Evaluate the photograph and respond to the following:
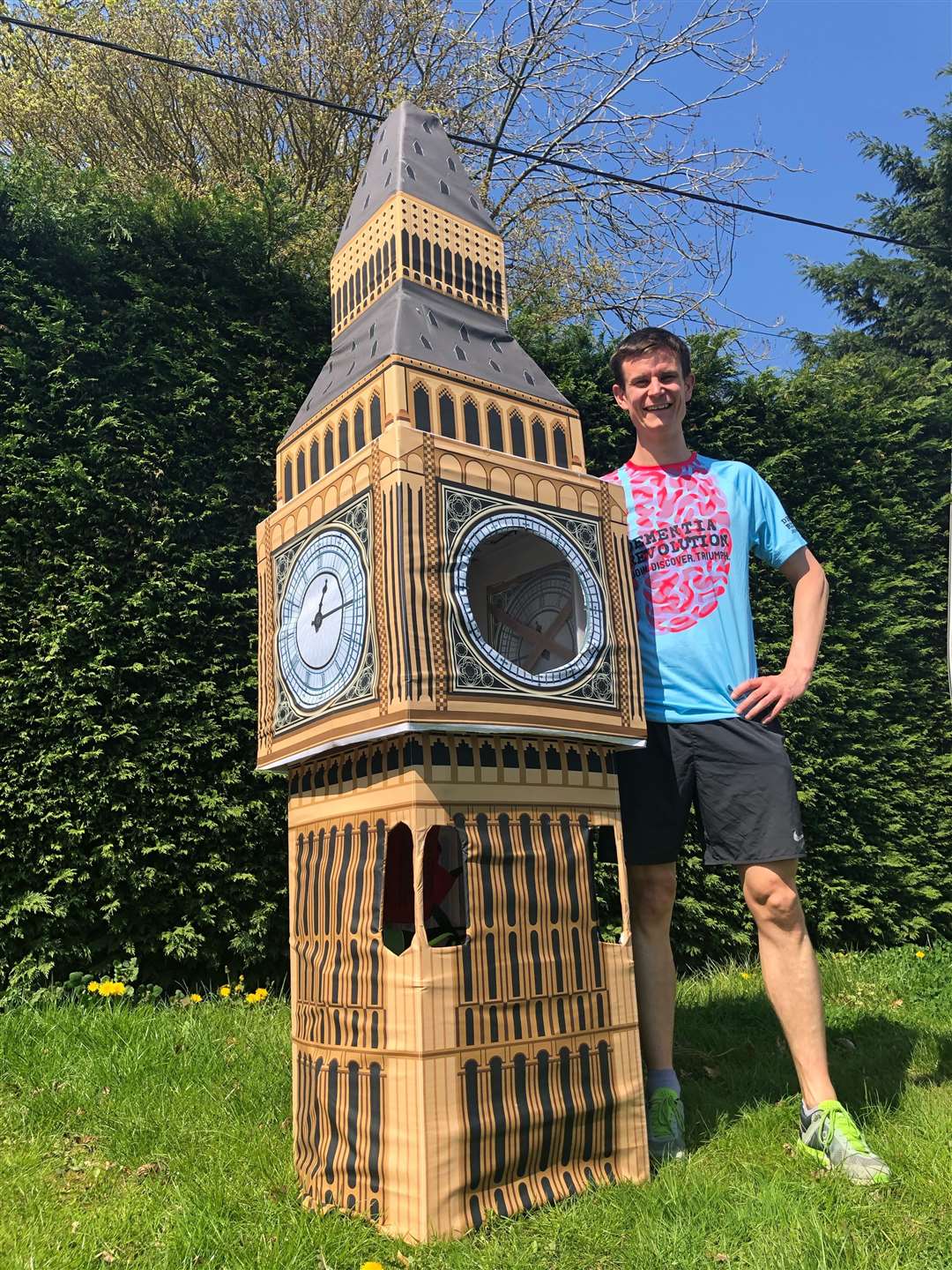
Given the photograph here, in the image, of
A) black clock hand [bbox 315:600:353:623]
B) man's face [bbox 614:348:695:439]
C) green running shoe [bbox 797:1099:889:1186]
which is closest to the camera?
green running shoe [bbox 797:1099:889:1186]

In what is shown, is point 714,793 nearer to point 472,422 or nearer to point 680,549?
point 680,549

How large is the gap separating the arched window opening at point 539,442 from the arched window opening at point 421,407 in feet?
1.11

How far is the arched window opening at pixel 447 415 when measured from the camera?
7.66 feet

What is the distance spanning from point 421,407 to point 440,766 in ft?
2.84

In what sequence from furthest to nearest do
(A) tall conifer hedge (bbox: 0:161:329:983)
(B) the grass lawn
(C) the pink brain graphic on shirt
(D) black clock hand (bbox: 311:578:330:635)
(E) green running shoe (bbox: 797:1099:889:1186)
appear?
1. (A) tall conifer hedge (bbox: 0:161:329:983)
2. (C) the pink brain graphic on shirt
3. (D) black clock hand (bbox: 311:578:330:635)
4. (E) green running shoe (bbox: 797:1099:889:1186)
5. (B) the grass lawn

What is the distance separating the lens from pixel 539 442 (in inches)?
99.8

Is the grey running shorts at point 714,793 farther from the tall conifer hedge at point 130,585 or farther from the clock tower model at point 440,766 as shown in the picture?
the tall conifer hedge at point 130,585

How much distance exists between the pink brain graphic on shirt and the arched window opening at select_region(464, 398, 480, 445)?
0.62m

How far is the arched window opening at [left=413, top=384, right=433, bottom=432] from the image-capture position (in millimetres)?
2287

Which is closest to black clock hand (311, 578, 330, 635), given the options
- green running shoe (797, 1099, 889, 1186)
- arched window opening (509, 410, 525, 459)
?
arched window opening (509, 410, 525, 459)

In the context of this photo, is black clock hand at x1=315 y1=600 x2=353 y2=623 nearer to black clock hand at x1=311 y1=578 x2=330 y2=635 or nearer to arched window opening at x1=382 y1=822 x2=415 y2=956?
black clock hand at x1=311 y1=578 x2=330 y2=635

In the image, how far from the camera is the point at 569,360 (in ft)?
16.5

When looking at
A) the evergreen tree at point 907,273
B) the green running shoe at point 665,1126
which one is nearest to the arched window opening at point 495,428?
the green running shoe at point 665,1126

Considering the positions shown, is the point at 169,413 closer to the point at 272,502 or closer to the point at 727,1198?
the point at 272,502
